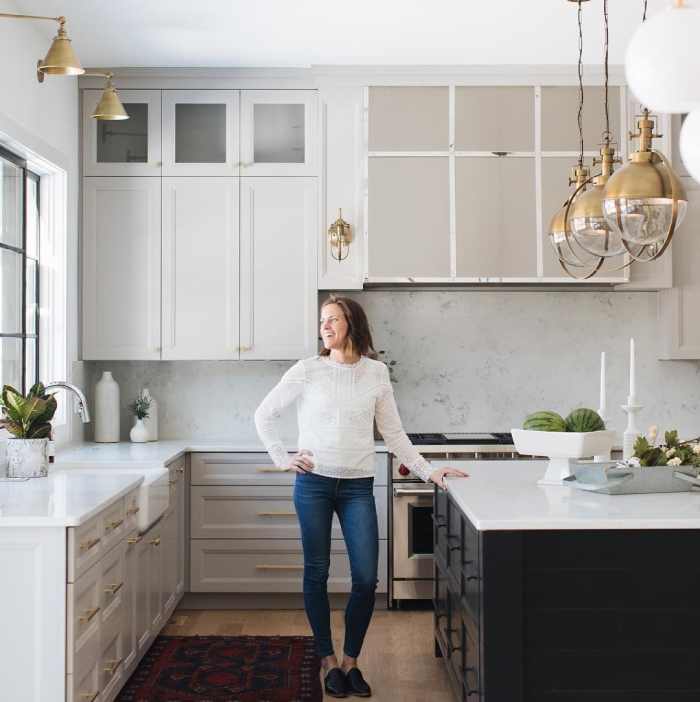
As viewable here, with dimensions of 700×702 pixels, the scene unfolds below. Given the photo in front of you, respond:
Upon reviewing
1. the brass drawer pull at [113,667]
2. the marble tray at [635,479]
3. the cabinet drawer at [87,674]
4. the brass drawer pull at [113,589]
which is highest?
the marble tray at [635,479]

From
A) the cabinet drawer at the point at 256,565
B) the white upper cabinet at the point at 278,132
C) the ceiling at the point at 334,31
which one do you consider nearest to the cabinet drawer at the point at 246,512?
the cabinet drawer at the point at 256,565

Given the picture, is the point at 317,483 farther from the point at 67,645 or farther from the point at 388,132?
the point at 388,132

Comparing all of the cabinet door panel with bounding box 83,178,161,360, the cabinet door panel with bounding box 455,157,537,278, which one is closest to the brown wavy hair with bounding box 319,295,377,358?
the cabinet door panel with bounding box 455,157,537,278

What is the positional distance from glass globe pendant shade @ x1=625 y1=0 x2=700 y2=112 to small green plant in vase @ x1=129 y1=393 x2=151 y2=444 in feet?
13.2

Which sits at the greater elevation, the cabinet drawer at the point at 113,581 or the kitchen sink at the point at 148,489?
the kitchen sink at the point at 148,489

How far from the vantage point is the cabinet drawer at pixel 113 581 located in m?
3.12

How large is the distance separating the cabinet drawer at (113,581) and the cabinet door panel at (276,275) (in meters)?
1.75

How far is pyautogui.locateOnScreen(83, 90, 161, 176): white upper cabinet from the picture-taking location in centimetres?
496

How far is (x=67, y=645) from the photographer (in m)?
2.73

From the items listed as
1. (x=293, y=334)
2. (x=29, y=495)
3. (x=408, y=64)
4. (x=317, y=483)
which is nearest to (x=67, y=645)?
(x=29, y=495)

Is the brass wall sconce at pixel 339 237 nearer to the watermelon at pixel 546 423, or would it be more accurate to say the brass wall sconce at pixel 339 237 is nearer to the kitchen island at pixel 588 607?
the watermelon at pixel 546 423

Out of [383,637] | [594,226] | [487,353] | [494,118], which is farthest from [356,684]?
[494,118]

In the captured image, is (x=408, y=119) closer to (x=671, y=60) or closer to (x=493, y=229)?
(x=493, y=229)

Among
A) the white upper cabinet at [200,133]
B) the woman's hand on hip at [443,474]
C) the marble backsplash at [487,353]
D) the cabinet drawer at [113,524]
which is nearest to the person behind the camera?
the cabinet drawer at [113,524]
